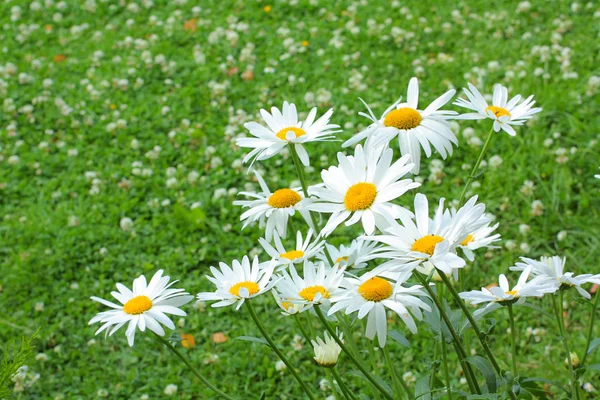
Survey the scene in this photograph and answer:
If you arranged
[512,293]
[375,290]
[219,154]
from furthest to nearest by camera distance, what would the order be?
[219,154] < [512,293] < [375,290]

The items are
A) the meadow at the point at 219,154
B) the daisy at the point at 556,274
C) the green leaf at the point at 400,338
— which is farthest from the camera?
the meadow at the point at 219,154

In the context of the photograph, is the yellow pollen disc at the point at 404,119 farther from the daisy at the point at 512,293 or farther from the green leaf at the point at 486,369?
the green leaf at the point at 486,369

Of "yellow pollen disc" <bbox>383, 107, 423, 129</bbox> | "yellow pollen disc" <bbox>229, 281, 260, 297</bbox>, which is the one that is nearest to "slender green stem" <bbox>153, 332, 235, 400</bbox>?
"yellow pollen disc" <bbox>229, 281, 260, 297</bbox>

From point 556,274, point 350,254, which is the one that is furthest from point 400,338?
point 556,274

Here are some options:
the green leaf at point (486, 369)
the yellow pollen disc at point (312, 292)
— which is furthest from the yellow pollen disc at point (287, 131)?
the green leaf at point (486, 369)

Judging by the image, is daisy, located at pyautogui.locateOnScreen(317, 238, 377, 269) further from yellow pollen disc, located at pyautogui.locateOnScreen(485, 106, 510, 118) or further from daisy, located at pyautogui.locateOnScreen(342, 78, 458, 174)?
yellow pollen disc, located at pyautogui.locateOnScreen(485, 106, 510, 118)

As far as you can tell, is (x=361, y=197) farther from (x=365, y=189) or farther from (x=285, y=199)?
(x=285, y=199)
